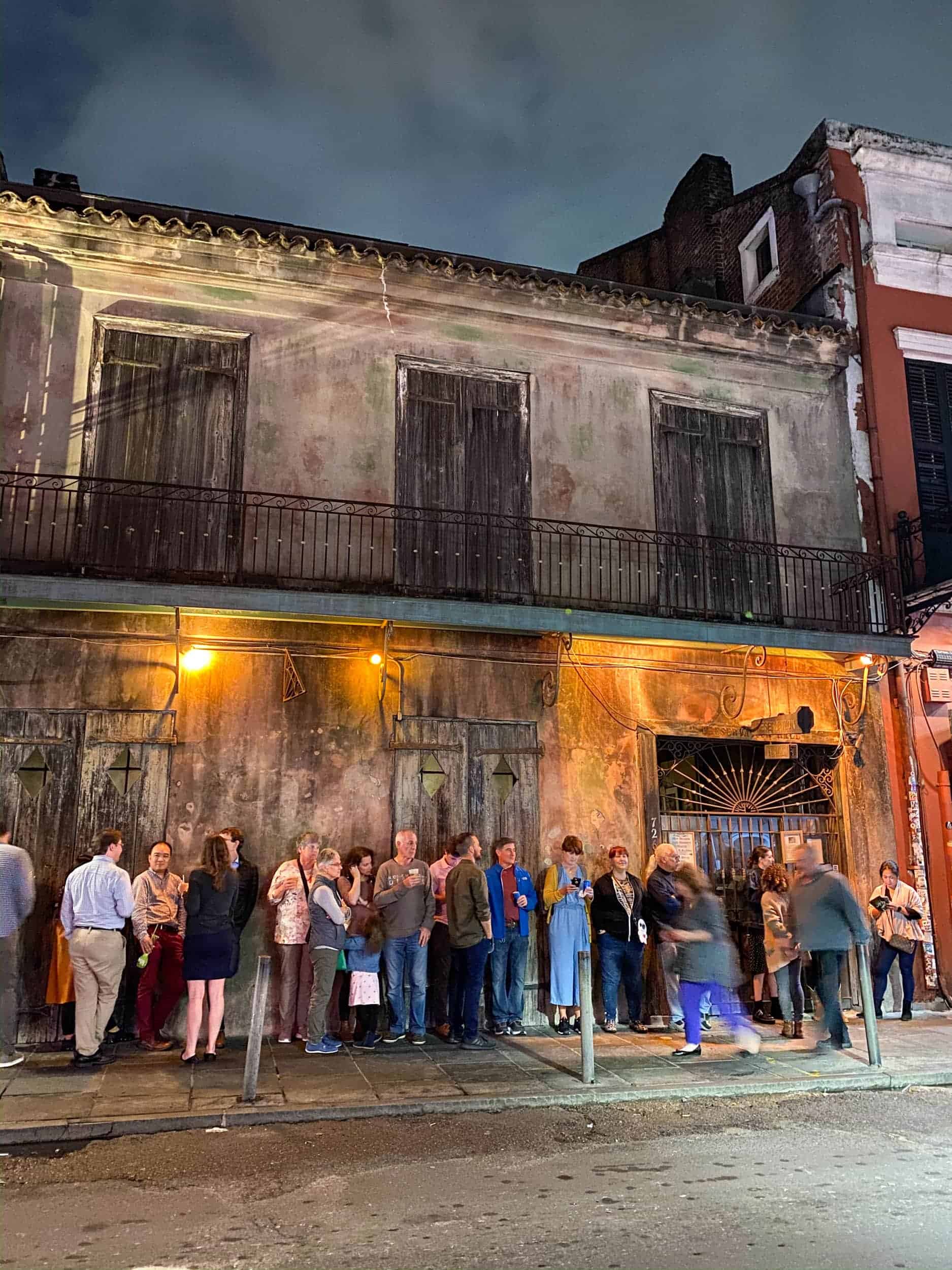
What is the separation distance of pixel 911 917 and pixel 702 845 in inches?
92.6

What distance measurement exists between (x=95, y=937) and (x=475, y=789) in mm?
4201

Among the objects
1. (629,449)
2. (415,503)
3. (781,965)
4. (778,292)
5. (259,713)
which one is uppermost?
(778,292)

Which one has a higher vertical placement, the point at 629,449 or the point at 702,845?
the point at 629,449

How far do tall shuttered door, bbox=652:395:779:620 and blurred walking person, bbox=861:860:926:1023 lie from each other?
11.5 ft

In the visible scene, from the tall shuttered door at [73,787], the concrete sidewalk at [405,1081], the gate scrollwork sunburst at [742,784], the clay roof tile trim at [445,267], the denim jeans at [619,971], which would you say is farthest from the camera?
the gate scrollwork sunburst at [742,784]

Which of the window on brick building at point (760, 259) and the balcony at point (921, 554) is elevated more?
the window on brick building at point (760, 259)

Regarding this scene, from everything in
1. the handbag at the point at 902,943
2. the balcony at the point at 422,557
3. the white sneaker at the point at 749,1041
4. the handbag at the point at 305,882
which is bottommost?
the white sneaker at the point at 749,1041

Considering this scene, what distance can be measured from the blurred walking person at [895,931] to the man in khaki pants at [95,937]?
25.9 feet

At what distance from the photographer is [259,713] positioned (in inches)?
399

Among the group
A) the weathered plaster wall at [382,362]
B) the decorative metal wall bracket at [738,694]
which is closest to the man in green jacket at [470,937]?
the decorative metal wall bracket at [738,694]

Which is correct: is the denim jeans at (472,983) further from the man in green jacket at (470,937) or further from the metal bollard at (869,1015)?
the metal bollard at (869,1015)

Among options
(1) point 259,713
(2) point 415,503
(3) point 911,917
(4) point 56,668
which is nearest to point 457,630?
(2) point 415,503

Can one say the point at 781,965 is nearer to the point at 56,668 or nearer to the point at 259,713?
the point at 259,713

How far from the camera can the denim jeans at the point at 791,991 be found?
9.62 meters
